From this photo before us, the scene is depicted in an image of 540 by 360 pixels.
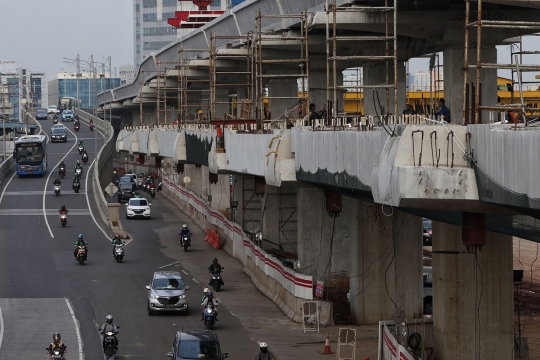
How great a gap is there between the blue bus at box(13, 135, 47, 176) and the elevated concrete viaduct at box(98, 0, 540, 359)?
3567 cm

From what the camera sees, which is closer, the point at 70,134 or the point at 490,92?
the point at 490,92

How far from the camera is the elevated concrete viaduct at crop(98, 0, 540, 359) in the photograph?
16.6 metres

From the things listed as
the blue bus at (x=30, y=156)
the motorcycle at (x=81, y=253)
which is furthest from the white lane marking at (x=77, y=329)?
the blue bus at (x=30, y=156)

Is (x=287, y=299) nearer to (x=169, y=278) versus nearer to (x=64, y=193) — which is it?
(x=169, y=278)

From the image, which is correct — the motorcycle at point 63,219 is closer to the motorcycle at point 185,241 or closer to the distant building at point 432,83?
the motorcycle at point 185,241

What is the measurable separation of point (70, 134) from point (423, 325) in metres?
124

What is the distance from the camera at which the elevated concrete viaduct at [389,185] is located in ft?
54.4

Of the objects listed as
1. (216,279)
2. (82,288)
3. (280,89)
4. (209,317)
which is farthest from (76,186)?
(209,317)

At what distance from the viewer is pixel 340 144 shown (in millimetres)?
22859

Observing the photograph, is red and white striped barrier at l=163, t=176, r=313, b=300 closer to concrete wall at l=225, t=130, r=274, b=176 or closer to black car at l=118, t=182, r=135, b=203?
concrete wall at l=225, t=130, r=274, b=176

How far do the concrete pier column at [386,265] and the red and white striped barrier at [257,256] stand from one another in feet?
5.51

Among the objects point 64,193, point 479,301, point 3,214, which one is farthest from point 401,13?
point 64,193

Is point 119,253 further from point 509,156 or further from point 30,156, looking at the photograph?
point 30,156

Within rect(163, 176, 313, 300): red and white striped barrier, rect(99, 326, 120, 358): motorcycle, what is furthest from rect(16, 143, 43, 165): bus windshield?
rect(99, 326, 120, 358): motorcycle
